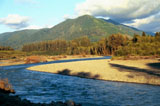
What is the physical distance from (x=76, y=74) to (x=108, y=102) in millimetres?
23029

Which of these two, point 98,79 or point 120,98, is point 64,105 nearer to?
point 120,98

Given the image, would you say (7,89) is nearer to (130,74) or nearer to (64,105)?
(64,105)

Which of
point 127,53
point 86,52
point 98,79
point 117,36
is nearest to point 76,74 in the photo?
point 98,79

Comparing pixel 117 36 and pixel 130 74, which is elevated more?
pixel 117 36

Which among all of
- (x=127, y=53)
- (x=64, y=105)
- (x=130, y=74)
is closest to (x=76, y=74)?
(x=130, y=74)

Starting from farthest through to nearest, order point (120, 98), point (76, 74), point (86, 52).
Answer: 1. point (86, 52)
2. point (76, 74)
3. point (120, 98)

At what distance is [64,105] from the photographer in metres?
16.3

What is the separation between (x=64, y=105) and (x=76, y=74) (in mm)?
25760

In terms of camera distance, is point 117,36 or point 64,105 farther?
point 117,36

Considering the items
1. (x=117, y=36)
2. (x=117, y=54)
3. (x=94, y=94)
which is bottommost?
(x=94, y=94)

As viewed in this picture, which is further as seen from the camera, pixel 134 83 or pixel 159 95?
pixel 134 83

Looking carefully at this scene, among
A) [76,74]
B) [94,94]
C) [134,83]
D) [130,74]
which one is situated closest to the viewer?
[94,94]

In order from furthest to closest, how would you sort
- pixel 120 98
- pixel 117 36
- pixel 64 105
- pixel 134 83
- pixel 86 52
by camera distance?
pixel 86 52 < pixel 117 36 < pixel 134 83 < pixel 120 98 < pixel 64 105

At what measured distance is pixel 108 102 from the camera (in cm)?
1945
